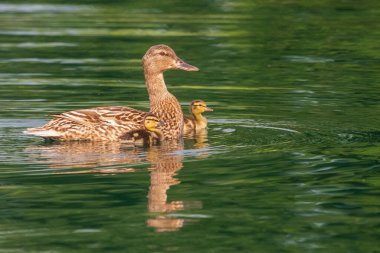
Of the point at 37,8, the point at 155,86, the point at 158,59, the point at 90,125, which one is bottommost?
the point at 90,125

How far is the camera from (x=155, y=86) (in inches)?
570

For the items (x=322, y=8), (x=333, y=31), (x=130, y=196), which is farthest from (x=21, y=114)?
(x=322, y=8)

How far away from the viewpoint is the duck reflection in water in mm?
9867

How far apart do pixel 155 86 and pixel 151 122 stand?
1.31m

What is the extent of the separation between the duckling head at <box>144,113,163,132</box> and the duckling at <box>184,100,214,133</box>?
37.9 inches

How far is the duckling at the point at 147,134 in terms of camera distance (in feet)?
42.8

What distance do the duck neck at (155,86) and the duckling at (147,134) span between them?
1002mm

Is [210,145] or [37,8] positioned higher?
[37,8]

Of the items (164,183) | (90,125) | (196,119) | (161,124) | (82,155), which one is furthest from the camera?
(196,119)

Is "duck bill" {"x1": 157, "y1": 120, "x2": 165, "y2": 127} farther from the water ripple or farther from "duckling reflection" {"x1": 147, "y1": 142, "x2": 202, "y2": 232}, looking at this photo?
the water ripple

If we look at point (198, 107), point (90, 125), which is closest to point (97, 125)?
point (90, 125)

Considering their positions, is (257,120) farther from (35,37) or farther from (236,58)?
(35,37)

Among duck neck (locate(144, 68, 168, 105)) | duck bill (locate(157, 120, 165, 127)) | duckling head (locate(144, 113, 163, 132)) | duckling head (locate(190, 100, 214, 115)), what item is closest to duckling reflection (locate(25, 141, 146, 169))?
duckling head (locate(144, 113, 163, 132))

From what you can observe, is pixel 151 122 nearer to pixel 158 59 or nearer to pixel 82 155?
pixel 82 155
